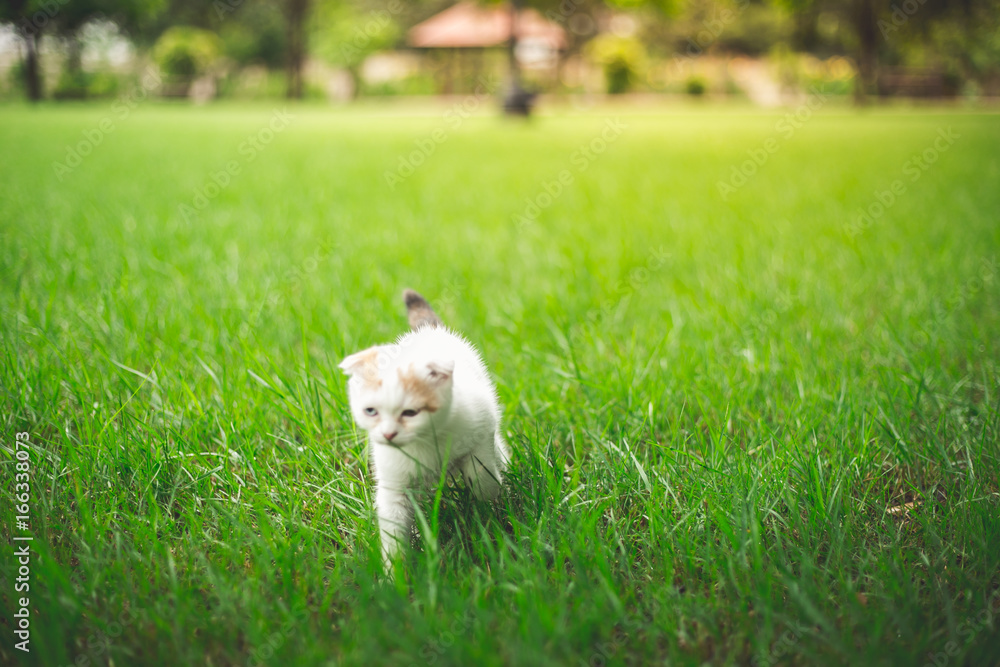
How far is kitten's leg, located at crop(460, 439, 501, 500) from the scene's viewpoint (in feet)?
4.88

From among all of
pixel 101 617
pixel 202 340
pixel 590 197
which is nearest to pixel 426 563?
Answer: pixel 101 617

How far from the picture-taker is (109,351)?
235cm

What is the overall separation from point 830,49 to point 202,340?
4726 cm

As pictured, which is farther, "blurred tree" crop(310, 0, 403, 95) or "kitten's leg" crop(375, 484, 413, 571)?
"blurred tree" crop(310, 0, 403, 95)

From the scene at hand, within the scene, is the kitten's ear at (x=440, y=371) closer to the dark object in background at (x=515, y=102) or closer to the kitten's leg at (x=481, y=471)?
the kitten's leg at (x=481, y=471)

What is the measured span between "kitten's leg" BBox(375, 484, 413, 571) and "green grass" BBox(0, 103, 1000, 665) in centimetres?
5

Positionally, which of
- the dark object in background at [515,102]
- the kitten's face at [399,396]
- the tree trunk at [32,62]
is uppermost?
the tree trunk at [32,62]

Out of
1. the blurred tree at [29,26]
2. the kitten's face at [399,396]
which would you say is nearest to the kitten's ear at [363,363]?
the kitten's face at [399,396]

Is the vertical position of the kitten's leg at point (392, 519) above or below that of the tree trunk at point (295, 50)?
below

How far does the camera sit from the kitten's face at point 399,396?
1323 millimetres

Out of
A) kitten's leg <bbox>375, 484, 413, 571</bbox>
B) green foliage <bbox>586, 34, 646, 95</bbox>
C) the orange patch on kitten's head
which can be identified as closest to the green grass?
kitten's leg <bbox>375, 484, 413, 571</bbox>

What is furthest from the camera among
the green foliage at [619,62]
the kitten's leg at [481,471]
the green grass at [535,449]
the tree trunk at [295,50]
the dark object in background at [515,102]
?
the green foliage at [619,62]

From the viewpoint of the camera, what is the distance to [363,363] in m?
1.40

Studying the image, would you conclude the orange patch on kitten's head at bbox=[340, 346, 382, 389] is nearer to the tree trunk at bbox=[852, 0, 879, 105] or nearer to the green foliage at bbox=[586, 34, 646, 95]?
the tree trunk at bbox=[852, 0, 879, 105]
